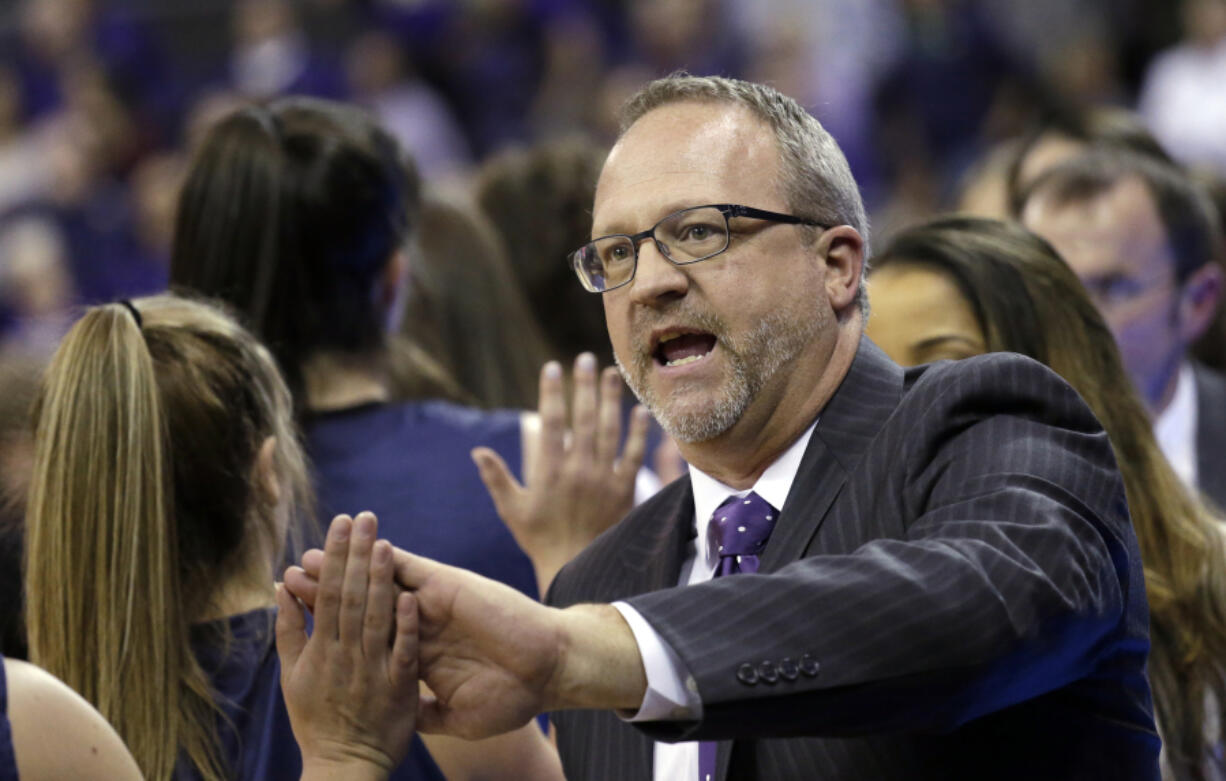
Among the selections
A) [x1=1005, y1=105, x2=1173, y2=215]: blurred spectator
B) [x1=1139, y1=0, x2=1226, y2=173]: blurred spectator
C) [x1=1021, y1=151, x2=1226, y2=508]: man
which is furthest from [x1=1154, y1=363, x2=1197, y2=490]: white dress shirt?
[x1=1139, y1=0, x2=1226, y2=173]: blurred spectator

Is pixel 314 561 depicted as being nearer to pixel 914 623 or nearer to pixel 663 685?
pixel 663 685

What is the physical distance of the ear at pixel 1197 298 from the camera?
366 centimetres

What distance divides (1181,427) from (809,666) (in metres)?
2.42

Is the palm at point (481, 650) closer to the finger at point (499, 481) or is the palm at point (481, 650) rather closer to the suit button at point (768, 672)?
the suit button at point (768, 672)

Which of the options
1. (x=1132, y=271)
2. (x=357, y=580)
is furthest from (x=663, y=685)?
(x=1132, y=271)

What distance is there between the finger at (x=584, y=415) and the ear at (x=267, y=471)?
1.79 ft

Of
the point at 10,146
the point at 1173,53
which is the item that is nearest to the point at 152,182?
the point at 10,146

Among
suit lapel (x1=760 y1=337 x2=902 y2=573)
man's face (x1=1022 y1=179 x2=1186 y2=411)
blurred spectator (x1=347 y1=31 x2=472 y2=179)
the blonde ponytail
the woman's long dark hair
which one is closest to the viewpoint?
suit lapel (x1=760 y1=337 x2=902 y2=573)

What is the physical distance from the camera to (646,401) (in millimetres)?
2164

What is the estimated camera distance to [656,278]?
2.06m

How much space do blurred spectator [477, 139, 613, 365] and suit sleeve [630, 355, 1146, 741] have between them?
238cm

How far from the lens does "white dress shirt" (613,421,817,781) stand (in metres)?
1.56

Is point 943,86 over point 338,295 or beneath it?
over

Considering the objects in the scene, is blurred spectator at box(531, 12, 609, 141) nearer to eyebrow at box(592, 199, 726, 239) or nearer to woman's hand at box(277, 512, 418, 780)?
eyebrow at box(592, 199, 726, 239)
